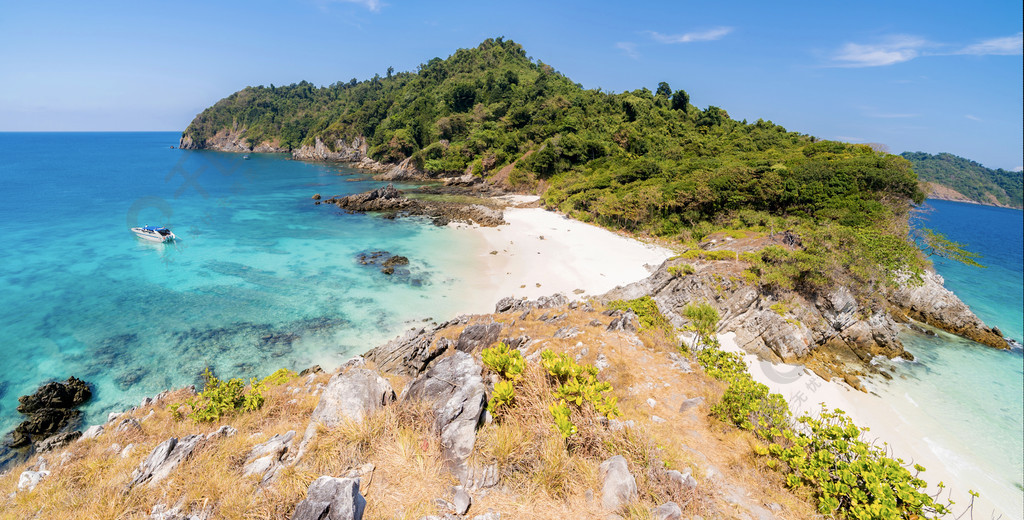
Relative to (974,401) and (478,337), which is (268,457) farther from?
(974,401)

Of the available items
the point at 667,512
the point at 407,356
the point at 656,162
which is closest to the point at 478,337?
the point at 407,356

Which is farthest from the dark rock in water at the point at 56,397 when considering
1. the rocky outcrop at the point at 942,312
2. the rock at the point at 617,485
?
the rocky outcrop at the point at 942,312

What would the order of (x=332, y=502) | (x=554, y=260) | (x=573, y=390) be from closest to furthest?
(x=332, y=502) < (x=573, y=390) < (x=554, y=260)

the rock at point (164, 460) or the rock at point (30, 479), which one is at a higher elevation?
the rock at point (164, 460)

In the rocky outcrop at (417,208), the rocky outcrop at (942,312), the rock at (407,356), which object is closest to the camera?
the rock at (407,356)

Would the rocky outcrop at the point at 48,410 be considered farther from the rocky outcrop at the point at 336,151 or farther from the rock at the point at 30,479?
the rocky outcrop at the point at 336,151

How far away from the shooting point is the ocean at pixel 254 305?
15133 mm

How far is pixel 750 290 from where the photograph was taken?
1872cm

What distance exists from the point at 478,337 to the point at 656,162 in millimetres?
40646

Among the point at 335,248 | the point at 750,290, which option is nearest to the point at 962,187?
the point at 750,290

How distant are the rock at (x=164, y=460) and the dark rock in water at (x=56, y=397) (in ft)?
42.0

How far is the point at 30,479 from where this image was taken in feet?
22.3

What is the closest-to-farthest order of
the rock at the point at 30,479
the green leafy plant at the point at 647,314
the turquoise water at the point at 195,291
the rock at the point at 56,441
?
the rock at the point at 30,479, the rock at the point at 56,441, the green leafy plant at the point at 647,314, the turquoise water at the point at 195,291

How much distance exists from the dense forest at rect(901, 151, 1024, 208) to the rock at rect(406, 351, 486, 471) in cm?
15631
